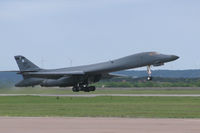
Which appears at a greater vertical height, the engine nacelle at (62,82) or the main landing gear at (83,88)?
the engine nacelle at (62,82)

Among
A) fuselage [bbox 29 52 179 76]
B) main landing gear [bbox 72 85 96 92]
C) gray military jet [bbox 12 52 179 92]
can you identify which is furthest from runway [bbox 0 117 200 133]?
main landing gear [bbox 72 85 96 92]

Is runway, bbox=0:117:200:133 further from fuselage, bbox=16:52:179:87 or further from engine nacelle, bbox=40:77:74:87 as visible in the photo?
engine nacelle, bbox=40:77:74:87

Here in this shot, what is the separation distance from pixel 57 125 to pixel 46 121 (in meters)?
1.67

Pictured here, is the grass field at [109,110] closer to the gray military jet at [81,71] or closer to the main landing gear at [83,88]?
the gray military jet at [81,71]

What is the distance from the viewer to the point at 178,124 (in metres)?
17.6

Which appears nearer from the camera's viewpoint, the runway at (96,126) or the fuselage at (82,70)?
the runway at (96,126)

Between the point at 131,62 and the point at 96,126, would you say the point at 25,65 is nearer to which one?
the point at 131,62

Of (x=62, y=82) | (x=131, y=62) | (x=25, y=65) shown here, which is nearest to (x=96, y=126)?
(x=131, y=62)

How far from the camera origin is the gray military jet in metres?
53.2

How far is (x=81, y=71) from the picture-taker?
5750cm

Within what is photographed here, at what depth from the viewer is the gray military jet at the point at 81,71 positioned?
2093 inches

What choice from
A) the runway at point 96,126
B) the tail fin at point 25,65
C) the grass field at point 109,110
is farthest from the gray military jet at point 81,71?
the runway at point 96,126

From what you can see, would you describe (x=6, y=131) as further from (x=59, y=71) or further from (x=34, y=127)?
(x=59, y=71)

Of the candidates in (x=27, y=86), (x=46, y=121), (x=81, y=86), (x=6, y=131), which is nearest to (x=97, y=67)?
(x=81, y=86)
